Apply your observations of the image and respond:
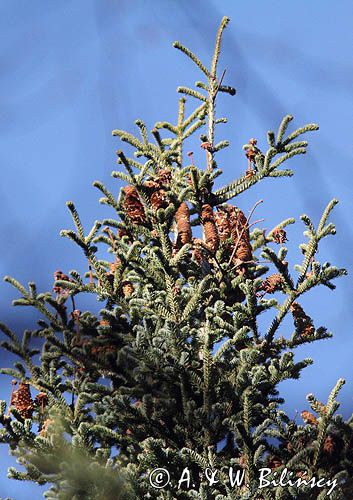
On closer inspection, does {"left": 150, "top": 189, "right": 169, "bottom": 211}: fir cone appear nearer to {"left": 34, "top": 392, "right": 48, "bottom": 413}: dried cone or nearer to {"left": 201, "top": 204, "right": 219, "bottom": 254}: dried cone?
{"left": 201, "top": 204, "right": 219, "bottom": 254}: dried cone

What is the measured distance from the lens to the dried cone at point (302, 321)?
589 centimetres

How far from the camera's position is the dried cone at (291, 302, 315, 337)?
589 centimetres

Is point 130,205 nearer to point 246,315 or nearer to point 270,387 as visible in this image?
point 246,315

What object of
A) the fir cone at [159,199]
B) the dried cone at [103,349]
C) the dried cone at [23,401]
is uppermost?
the fir cone at [159,199]

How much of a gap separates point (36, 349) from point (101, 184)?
1264mm

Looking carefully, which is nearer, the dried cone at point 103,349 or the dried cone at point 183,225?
the dried cone at point 103,349

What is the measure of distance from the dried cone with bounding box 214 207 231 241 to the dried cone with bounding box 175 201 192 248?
31cm

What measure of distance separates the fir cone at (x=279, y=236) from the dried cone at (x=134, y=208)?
38.7 inches

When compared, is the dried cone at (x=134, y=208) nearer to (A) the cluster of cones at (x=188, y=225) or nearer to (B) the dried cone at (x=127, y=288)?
(A) the cluster of cones at (x=188, y=225)

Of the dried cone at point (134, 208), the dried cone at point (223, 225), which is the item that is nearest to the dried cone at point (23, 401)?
the dried cone at point (134, 208)

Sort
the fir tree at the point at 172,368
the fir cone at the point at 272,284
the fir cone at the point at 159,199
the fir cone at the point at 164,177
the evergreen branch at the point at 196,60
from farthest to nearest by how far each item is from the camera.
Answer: the evergreen branch at the point at 196,60 → the fir cone at the point at 164,177 → the fir cone at the point at 159,199 → the fir cone at the point at 272,284 → the fir tree at the point at 172,368

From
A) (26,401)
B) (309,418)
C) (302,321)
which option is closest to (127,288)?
(26,401)

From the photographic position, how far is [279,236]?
21.5 feet

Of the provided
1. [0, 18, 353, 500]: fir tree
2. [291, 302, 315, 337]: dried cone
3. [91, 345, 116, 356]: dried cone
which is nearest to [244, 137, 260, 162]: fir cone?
[0, 18, 353, 500]: fir tree
